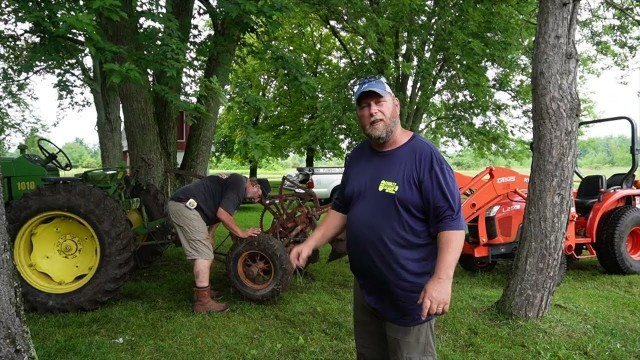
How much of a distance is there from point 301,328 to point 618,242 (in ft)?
15.0

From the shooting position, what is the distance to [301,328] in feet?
15.2

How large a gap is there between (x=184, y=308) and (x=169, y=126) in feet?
12.0

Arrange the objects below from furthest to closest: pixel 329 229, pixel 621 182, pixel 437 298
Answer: pixel 621 182 → pixel 329 229 → pixel 437 298

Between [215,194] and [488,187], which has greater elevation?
[215,194]

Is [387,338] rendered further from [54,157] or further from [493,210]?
[54,157]

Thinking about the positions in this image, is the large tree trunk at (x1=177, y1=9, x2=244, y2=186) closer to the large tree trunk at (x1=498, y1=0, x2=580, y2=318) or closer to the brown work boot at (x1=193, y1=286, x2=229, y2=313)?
the brown work boot at (x1=193, y1=286, x2=229, y2=313)

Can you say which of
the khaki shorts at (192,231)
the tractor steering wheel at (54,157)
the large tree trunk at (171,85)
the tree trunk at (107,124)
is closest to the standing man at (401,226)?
the khaki shorts at (192,231)

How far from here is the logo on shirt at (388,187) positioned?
92.2 inches

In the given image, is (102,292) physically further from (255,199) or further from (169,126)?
(169,126)

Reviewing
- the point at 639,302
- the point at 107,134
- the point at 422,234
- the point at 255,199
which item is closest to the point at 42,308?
the point at 255,199

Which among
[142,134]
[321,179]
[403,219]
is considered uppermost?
[142,134]

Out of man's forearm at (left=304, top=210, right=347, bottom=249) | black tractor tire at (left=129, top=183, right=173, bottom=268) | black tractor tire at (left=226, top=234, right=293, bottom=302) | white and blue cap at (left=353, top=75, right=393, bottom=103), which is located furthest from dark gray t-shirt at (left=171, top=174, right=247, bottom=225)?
white and blue cap at (left=353, top=75, right=393, bottom=103)

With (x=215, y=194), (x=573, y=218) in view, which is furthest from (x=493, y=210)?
(x=215, y=194)

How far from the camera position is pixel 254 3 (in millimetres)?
5840
